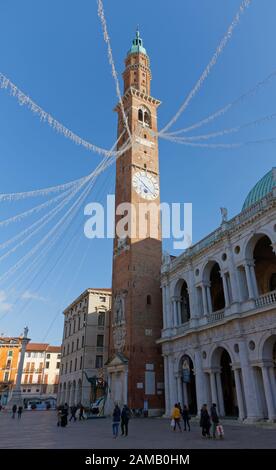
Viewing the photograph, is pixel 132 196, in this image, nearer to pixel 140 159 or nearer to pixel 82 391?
pixel 140 159

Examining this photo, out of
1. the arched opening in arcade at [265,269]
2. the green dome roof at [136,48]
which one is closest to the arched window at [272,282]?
the arched opening in arcade at [265,269]

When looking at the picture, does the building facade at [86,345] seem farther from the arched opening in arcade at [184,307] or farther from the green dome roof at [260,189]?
the green dome roof at [260,189]

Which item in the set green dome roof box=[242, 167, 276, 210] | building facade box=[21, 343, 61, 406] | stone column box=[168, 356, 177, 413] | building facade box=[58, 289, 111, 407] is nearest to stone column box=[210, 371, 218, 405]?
stone column box=[168, 356, 177, 413]

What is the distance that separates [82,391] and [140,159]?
32.1 m

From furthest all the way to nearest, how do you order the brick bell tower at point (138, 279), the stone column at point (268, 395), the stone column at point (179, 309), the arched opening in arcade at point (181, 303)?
1. the brick bell tower at point (138, 279)
2. the arched opening in arcade at point (181, 303)
3. the stone column at point (179, 309)
4. the stone column at point (268, 395)

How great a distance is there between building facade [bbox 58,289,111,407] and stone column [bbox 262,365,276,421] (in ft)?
97.5

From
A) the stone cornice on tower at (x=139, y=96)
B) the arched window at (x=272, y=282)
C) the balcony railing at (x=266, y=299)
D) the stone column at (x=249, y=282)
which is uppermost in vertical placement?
the stone cornice on tower at (x=139, y=96)

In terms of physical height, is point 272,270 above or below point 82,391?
above

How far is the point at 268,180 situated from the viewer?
3194cm

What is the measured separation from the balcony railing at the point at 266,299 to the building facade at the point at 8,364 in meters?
64.9

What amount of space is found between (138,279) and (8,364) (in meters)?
55.3

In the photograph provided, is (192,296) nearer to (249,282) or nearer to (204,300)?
(204,300)

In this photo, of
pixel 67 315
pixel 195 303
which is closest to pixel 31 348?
pixel 67 315

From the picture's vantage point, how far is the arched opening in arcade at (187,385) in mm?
28969
